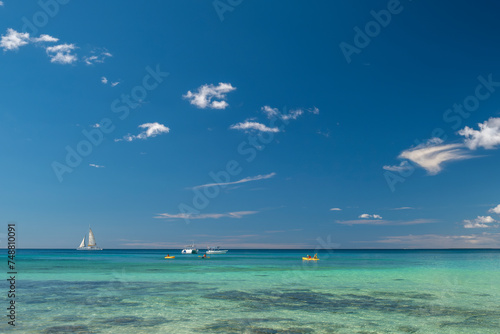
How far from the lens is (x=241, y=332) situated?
60.7 feet

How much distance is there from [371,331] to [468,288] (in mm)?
24386

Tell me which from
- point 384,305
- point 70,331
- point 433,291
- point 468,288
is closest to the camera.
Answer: point 70,331

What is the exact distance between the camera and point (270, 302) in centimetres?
2738

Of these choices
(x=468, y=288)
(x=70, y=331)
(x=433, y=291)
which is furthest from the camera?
(x=468, y=288)

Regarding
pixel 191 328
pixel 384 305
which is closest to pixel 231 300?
pixel 191 328

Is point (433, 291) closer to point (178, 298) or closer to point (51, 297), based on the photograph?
point (178, 298)

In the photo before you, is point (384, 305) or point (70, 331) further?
point (384, 305)

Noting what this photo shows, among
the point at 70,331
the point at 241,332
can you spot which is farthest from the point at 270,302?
the point at 70,331

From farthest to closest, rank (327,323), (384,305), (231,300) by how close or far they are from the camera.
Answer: (231,300) < (384,305) < (327,323)

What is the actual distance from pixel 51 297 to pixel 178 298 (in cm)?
995

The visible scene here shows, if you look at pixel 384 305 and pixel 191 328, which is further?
pixel 384 305

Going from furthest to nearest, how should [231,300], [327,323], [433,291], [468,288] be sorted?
[468,288]
[433,291]
[231,300]
[327,323]

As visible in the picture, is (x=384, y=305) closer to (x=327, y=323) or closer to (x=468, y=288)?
(x=327, y=323)

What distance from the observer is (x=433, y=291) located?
113ft
